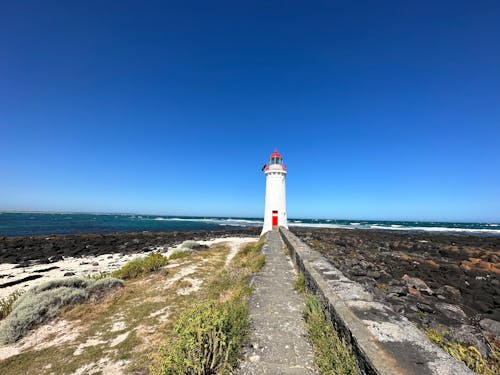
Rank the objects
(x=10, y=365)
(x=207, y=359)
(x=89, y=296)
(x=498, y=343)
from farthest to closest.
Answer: (x=89, y=296)
(x=498, y=343)
(x=10, y=365)
(x=207, y=359)

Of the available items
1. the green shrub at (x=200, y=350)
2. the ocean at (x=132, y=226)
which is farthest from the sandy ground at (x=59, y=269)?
the ocean at (x=132, y=226)

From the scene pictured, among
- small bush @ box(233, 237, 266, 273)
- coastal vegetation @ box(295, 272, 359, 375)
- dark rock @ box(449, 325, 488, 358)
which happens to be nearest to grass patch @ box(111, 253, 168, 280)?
small bush @ box(233, 237, 266, 273)

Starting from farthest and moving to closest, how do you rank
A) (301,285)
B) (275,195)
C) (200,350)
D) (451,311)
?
(275,195), (451,311), (301,285), (200,350)

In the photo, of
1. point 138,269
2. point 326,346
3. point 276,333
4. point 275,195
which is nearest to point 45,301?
point 138,269

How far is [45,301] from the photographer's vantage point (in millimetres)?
5707

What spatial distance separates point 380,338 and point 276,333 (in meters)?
1.61

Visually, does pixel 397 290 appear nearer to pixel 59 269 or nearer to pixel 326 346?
pixel 326 346

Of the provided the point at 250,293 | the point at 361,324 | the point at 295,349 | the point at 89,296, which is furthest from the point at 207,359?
the point at 89,296

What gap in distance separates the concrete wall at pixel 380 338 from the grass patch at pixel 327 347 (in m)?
0.12

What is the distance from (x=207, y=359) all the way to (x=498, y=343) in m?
5.47

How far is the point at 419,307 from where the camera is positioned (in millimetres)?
6066

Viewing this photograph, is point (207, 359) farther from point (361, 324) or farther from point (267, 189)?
point (267, 189)

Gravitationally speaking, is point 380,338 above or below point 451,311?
above

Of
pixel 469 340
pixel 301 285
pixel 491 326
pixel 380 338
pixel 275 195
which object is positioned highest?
pixel 275 195
